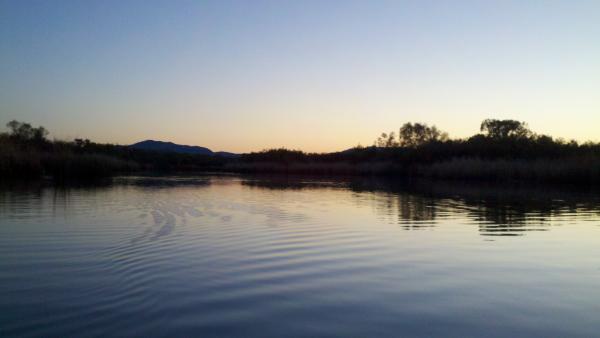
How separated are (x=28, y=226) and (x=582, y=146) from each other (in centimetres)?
4518

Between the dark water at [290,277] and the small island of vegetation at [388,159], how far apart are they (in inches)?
805

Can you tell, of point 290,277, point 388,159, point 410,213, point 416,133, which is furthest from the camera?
point 416,133

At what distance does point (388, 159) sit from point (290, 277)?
52201 mm

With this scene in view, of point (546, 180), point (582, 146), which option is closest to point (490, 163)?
point (546, 180)

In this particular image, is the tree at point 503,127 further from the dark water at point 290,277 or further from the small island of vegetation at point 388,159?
the dark water at point 290,277

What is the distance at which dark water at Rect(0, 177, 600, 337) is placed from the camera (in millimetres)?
3908

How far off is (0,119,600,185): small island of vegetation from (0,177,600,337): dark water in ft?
67.1

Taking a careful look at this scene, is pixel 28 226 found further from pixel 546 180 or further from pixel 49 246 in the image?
pixel 546 180

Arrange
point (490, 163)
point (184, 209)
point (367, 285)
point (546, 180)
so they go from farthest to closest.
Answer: point (490, 163)
point (546, 180)
point (184, 209)
point (367, 285)

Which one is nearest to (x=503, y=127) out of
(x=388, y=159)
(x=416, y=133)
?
(x=416, y=133)

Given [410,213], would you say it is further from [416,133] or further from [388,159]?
[416,133]

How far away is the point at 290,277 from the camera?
5566 mm

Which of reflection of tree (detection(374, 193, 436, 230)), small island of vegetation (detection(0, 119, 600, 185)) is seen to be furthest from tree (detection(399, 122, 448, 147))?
reflection of tree (detection(374, 193, 436, 230))

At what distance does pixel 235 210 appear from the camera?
1352 cm
